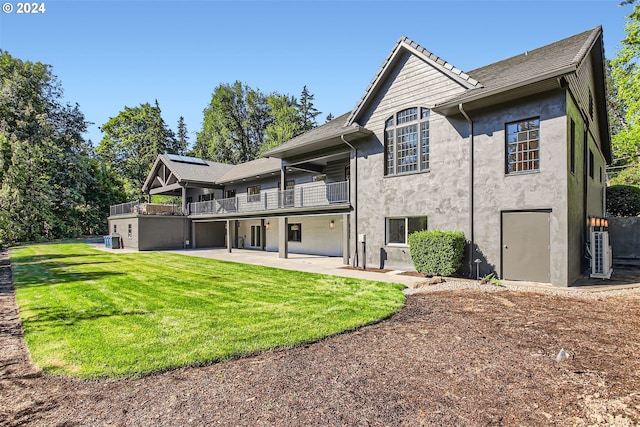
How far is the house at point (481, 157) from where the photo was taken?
9.34m

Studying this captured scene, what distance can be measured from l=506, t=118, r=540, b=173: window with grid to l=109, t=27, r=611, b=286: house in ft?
0.09

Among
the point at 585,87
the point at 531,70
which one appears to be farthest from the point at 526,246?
the point at 585,87

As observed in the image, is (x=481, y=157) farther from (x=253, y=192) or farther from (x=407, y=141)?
(x=253, y=192)

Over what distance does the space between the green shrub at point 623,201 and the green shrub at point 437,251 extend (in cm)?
1368

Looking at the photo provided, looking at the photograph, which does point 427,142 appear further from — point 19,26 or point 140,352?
point 19,26

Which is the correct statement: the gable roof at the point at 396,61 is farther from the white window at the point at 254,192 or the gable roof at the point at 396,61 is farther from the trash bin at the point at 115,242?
the trash bin at the point at 115,242

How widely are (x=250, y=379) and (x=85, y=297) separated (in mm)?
6703

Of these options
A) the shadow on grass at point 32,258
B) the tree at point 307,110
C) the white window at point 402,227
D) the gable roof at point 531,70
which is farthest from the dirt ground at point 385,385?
the tree at point 307,110

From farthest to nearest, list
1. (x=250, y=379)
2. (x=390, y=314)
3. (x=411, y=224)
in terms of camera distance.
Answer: (x=411, y=224), (x=390, y=314), (x=250, y=379)

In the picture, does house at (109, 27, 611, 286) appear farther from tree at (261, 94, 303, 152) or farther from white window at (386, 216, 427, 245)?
tree at (261, 94, 303, 152)

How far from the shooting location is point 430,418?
9.82ft

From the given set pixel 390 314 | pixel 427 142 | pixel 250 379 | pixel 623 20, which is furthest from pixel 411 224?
pixel 623 20

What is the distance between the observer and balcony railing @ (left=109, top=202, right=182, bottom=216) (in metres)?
24.0

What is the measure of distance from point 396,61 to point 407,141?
3242 mm
